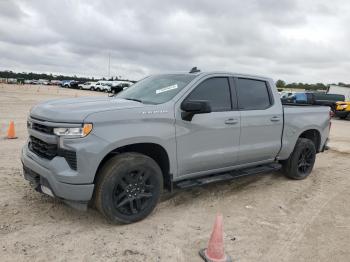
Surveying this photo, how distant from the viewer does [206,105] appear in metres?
4.34

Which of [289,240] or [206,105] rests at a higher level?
[206,105]

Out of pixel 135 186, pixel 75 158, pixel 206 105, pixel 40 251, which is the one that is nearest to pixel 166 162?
pixel 135 186

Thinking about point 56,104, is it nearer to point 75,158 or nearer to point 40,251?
point 75,158

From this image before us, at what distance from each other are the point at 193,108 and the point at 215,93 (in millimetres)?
877

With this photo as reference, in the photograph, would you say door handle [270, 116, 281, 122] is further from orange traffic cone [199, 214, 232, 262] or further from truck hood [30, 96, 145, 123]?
orange traffic cone [199, 214, 232, 262]

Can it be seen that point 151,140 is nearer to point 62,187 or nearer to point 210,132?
point 210,132

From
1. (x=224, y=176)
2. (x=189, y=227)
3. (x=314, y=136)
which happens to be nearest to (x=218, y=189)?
(x=224, y=176)

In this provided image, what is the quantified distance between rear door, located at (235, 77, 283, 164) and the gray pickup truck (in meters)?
0.02

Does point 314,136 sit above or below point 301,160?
above

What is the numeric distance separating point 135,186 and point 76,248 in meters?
0.96

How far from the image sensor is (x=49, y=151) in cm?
405

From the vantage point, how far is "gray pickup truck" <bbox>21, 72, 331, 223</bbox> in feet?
12.7

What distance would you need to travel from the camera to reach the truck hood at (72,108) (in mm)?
3882

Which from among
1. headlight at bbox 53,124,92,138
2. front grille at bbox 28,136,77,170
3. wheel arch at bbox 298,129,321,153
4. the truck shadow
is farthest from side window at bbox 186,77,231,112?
wheel arch at bbox 298,129,321,153
